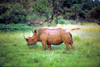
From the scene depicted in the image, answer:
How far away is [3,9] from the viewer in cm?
657

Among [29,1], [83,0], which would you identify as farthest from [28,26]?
[83,0]

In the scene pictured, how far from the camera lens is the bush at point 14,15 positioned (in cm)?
648

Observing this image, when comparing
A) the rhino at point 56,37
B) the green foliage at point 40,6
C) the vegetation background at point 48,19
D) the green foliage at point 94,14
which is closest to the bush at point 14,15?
the vegetation background at point 48,19

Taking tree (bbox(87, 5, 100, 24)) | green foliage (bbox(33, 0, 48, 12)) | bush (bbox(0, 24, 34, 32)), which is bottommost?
bush (bbox(0, 24, 34, 32))

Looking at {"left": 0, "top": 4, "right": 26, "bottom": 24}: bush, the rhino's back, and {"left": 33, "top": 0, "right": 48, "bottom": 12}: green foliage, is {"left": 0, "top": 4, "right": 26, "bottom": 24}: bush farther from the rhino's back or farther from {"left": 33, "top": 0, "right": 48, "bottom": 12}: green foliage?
the rhino's back

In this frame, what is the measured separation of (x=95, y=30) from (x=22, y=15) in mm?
5329

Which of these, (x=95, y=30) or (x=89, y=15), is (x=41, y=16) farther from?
(x=95, y=30)

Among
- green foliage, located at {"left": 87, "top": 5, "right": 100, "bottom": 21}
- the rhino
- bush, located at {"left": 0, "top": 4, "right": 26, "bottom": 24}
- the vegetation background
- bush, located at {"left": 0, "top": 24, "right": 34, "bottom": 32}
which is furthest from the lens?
bush, located at {"left": 0, "top": 4, "right": 26, "bottom": 24}

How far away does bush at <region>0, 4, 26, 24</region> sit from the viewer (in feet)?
21.3

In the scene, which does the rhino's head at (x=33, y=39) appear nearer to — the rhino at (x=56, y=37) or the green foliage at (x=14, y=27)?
the rhino at (x=56, y=37)

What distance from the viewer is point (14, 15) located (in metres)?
7.20

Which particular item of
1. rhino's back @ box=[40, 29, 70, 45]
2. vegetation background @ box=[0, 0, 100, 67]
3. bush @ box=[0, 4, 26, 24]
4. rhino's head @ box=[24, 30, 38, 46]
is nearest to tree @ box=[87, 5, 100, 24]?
vegetation background @ box=[0, 0, 100, 67]

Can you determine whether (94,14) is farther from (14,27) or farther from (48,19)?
(14,27)

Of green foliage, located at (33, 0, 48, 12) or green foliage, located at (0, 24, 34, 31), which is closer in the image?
green foliage, located at (0, 24, 34, 31)
